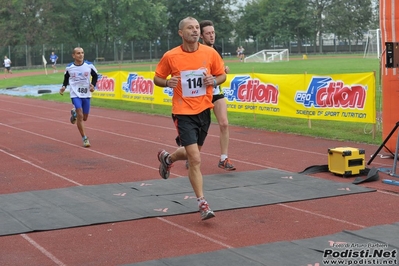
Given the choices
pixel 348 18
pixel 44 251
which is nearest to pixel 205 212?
pixel 44 251

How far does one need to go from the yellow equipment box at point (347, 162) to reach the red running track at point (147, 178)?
0.14m

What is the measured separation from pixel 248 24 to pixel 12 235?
3493 inches

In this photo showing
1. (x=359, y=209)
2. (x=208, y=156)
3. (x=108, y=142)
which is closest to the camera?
(x=359, y=209)

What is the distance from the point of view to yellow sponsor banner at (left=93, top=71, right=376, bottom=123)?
14.5 metres

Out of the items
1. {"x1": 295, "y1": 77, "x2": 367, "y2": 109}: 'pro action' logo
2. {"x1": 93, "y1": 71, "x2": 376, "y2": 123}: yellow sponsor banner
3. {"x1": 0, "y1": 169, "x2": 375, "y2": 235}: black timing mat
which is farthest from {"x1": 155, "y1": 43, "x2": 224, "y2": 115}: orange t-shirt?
{"x1": 295, "y1": 77, "x2": 367, "y2": 109}: 'pro action' logo

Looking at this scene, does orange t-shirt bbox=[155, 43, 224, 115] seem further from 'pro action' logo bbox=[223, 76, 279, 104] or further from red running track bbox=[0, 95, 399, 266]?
'pro action' logo bbox=[223, 76, 279, 104]

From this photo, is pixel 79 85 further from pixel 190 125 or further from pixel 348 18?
pixel 348 18

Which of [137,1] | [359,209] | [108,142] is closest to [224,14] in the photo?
[137,1]

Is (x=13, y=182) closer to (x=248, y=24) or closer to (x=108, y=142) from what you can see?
(x=108, y=142)

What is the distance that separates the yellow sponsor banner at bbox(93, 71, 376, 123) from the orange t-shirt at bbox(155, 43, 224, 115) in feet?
22.7

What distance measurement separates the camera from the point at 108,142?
1538cm

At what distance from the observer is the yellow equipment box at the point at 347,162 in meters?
10.3

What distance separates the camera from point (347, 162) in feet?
33.6

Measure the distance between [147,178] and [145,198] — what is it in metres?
1.60
